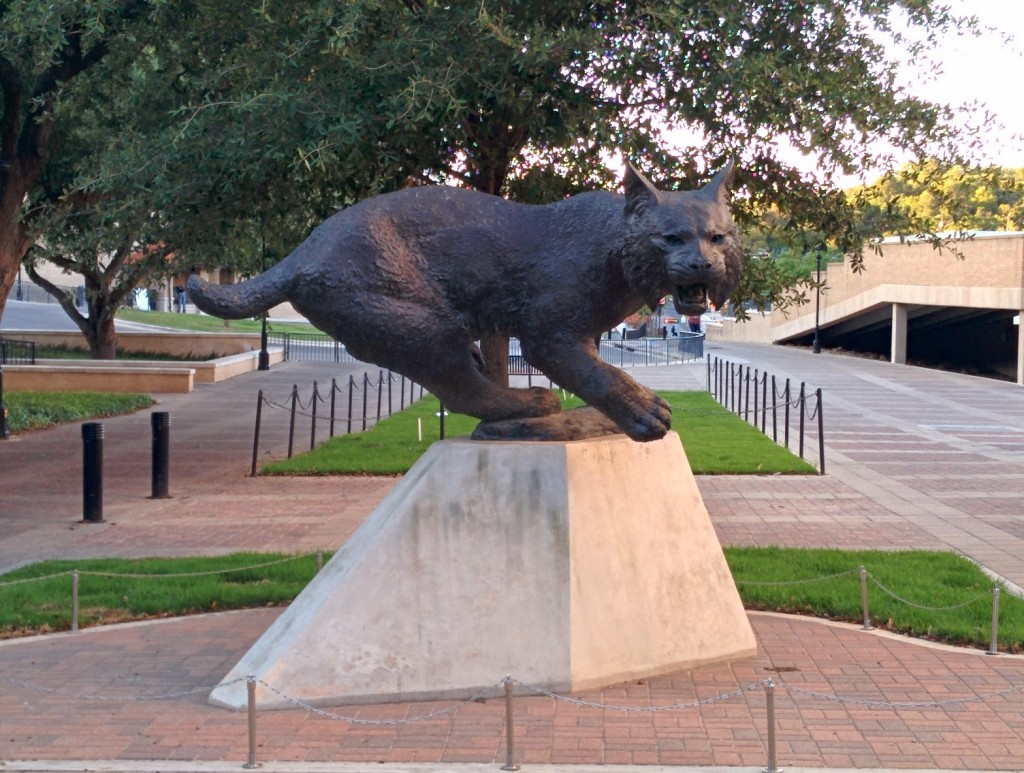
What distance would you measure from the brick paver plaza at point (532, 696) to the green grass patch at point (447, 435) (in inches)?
43.4

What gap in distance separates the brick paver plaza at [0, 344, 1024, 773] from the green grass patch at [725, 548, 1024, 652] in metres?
0.27

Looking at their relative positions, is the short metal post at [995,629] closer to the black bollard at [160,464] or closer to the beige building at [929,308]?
the black bollard at [160,464]

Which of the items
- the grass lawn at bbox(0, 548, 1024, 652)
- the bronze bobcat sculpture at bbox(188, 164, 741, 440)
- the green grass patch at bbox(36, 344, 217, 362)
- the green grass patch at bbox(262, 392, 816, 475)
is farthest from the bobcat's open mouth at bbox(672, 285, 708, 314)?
the green grass patch at bbox(36, 344, 217, 362)

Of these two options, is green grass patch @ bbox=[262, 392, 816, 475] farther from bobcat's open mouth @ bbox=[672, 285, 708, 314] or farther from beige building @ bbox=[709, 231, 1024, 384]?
beige building @ bbox=[709, 231, 1024, 384]

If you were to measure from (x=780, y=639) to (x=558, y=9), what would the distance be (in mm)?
6294

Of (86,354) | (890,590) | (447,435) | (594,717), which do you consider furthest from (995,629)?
(86,354)

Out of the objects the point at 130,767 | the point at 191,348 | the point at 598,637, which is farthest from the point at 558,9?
the point at 191,348

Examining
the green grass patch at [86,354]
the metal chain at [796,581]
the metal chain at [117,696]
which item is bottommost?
the metal chain at [117,696]

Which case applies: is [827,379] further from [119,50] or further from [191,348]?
[119,50]

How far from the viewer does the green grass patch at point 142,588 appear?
8727 mm

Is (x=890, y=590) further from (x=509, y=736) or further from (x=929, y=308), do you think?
(x=929, y=308)

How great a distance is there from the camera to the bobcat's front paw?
23.3 ft

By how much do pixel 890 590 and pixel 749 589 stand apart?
3.34 ft

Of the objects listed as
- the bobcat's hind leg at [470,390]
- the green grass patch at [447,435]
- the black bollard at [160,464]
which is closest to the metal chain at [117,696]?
the bobcat's hind leg at [470,390]
